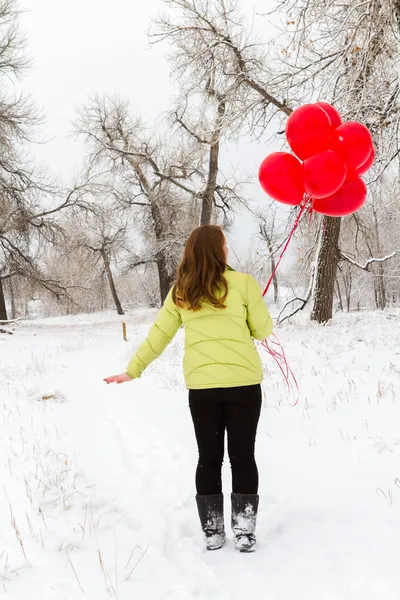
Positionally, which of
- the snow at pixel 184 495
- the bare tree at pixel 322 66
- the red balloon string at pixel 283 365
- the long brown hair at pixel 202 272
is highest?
the bare tree at pixel 322 66

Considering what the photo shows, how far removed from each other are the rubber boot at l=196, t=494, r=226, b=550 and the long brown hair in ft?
4.05

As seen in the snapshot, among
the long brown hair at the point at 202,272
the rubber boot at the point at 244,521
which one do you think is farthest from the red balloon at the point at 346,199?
the rubber boot at the point at 244,521

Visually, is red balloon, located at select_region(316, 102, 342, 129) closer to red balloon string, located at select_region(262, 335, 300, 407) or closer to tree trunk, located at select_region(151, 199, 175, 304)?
red balloon string, located at select_region(262, 335, 300, 407)

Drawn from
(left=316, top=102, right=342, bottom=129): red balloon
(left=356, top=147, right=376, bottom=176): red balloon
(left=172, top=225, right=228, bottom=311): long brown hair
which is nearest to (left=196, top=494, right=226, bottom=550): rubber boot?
(left=172, top=225, right=228, bottom=311): long brown hair

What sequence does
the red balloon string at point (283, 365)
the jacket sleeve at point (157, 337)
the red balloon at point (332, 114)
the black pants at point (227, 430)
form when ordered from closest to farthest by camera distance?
the black pants at point (227, 430), the jacket sleeve at point (157, 337), the red balloon at point (332, 114), the red balloon string at point (283, 365)

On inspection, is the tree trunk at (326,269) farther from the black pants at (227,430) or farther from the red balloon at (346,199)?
the black pants at (227,430)

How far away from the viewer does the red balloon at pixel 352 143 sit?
3393 millimetres

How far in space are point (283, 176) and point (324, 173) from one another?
0.38m

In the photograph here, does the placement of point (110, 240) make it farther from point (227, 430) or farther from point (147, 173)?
point (227, 430)

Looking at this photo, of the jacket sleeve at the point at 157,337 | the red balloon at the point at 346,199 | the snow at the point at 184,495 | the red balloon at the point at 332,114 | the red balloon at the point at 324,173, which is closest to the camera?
the snow at the point at 184,495

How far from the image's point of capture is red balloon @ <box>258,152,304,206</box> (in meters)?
3.55

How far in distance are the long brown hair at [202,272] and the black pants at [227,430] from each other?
0.56 m

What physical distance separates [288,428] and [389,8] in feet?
17.6

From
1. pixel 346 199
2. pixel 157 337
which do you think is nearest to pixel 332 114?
pixel 346 199
